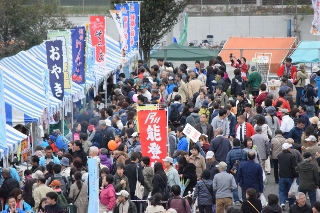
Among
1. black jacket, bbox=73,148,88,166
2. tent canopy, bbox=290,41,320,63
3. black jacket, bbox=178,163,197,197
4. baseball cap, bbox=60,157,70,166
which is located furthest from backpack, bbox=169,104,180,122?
tent canopy, bbox=290,41,320,63

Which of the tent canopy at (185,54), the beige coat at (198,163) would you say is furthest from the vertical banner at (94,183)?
the tent canopy at (185,54)

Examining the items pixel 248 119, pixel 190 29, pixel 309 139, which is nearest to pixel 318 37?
pixel 190 29

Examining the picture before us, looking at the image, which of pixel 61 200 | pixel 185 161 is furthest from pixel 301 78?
pixel 61 200

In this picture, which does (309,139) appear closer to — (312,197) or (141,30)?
(312,197)

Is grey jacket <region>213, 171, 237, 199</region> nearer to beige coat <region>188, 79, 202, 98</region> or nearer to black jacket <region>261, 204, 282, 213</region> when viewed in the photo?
black jacket <region>261, 204, 282, 213</region>

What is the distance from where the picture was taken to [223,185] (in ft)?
57.3

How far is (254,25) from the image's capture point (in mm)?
50438

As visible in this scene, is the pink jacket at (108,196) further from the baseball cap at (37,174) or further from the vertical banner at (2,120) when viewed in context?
the vertical banner at (2,120)

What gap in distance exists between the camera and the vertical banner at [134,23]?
32.9 m

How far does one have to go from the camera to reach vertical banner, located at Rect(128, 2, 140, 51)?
108 feet

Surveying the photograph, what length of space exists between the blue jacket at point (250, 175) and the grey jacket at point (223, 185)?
713mm

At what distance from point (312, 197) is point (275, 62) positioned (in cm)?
1957

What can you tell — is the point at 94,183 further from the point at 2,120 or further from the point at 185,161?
the point at 185,161

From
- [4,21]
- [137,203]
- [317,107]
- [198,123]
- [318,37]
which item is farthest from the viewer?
[318,37]
